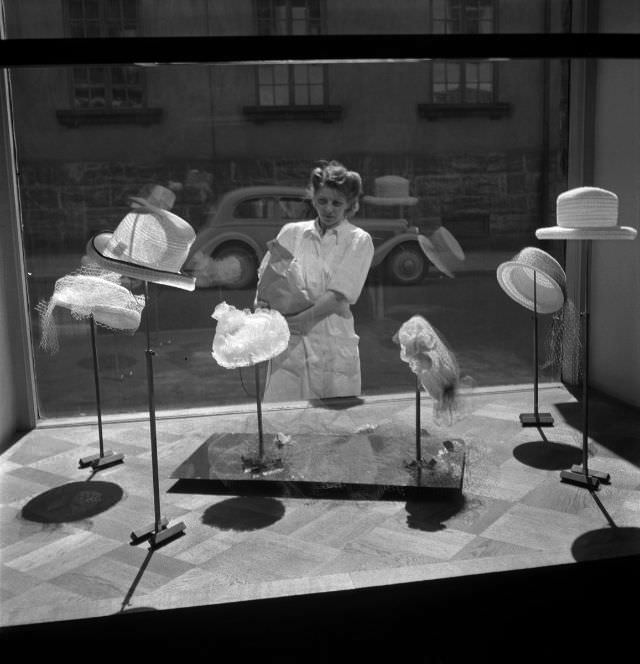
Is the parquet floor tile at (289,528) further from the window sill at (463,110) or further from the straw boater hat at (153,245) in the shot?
the window sill at (463,110)

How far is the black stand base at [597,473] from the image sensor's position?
4.02m

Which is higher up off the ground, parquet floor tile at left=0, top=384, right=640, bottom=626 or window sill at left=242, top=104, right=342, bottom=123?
window sill at left=242, top=104, right=342, bottom=123

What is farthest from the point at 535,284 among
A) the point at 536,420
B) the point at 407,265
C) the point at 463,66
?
the point at 463,66

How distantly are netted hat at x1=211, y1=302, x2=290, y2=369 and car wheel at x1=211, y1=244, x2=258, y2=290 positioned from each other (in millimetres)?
1132

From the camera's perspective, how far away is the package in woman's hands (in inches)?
193

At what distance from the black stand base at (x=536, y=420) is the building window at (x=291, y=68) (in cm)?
252

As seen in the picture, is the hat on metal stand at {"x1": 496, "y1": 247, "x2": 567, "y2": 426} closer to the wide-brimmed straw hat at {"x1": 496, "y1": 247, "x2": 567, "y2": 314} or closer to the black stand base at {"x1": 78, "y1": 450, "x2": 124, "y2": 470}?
the wide-brimmed straw hat at {"x1": 496, "y1": 247, "x2": 567, "y2": 314}

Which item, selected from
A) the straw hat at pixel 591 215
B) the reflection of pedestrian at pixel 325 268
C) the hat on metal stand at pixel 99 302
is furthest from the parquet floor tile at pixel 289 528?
the straw hat at pixel 591 215

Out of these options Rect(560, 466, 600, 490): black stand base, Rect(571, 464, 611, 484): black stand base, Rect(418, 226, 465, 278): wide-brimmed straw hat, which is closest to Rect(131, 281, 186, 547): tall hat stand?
Rect(560, 466, 600, 490): black stand base

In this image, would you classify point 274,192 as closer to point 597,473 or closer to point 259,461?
point 259,461

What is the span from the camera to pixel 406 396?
5598mm

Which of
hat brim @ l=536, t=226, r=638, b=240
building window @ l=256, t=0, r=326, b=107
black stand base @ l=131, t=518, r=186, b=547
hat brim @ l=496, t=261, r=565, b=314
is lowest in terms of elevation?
black stand base @ l=131, t=518, r=186, b=547

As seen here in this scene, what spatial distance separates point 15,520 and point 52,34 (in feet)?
9.54

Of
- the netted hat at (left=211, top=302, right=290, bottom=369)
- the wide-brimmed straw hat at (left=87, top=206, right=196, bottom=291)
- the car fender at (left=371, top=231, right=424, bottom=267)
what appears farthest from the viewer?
the car fender at (left=371, top=231, right=424, bottom=267)
